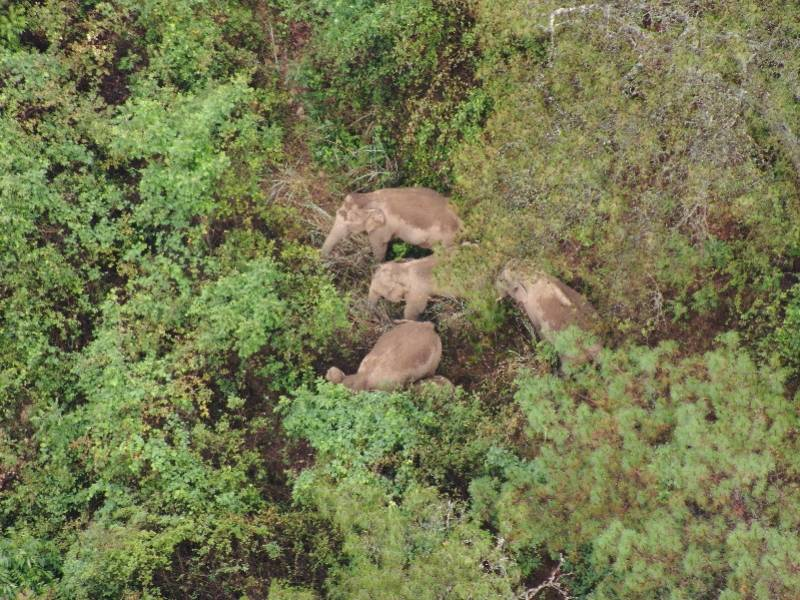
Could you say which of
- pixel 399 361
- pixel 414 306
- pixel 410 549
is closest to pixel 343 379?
pixel 399 361

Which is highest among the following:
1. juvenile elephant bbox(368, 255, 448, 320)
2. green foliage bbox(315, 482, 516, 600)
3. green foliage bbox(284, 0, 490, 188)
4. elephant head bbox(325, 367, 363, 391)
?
green foliage bbox(284, 0, 490, 188)

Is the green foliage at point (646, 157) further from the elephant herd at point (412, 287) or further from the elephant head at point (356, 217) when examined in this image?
the elephant head at point (356, 217)

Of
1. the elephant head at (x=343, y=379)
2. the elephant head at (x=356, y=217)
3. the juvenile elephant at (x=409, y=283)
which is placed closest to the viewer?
the elephant head at (x=343, y=379)

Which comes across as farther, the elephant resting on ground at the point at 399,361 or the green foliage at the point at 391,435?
the elephant resting on ground at the point at 399,361

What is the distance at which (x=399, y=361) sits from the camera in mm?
12023

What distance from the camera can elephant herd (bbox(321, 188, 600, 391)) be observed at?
1171 centimetres

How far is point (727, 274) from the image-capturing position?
1160cm

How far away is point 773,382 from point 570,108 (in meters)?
3.74

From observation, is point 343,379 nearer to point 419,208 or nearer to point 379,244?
point 379,244

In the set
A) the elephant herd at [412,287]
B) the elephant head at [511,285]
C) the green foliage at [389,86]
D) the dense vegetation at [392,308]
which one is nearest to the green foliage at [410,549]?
the dense vegetation at [392,308]

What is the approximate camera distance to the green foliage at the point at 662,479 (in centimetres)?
891

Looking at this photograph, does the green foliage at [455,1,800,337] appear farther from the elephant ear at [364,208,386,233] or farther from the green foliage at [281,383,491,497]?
the green foliage at [281,383,491,497]

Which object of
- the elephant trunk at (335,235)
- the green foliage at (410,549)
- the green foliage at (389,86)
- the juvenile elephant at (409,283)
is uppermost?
the green foliage at (389,86)

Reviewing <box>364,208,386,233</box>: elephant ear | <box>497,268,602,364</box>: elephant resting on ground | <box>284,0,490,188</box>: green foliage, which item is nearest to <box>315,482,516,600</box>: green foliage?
<box>497,268,602,364</box>: elephant resting on ground
